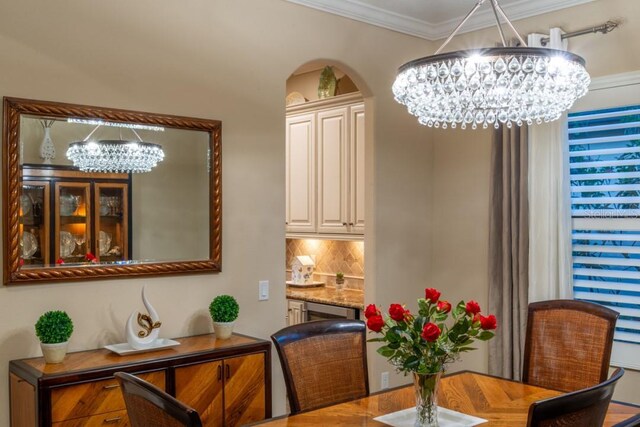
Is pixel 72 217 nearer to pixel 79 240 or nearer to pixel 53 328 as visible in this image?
pixel 79 240

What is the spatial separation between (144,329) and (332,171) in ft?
7.69

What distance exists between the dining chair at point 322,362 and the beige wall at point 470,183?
186 cm

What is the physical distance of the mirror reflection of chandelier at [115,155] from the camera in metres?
3.24

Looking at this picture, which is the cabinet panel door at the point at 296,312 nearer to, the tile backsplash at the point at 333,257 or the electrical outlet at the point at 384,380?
the tile backsplash at the point at 333,257

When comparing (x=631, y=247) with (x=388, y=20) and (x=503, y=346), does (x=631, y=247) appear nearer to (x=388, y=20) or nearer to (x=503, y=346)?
(x=503, y=346)

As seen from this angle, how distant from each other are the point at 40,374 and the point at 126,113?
1347mm

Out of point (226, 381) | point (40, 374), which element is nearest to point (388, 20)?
point (226, 381)

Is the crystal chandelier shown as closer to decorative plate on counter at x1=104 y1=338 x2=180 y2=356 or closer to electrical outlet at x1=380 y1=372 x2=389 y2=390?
decorative plate on counter at x1=104 y1=338 x2=180 y2=356

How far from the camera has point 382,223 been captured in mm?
4641

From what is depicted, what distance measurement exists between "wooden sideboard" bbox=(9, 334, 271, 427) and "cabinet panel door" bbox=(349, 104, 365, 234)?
1.67 m

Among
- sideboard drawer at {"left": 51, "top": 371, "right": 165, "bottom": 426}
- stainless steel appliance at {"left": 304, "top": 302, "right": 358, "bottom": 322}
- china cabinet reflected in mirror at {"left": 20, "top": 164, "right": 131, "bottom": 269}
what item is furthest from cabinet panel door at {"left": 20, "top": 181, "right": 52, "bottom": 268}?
stainless steel appliance at {"left": 304, "top": 302, "right": 358, "bottom": 322}

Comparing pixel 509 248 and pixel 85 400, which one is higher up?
pixel 509 248

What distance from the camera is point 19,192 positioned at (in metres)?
3.03

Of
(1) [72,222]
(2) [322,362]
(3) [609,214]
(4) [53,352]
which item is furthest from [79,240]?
(3) [609,214]
